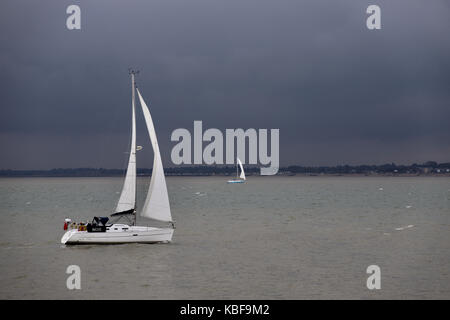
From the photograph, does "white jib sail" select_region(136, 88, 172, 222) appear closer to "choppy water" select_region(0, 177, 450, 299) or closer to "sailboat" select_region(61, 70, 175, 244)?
"sailboat" select_region(61, 70, 175, 244)

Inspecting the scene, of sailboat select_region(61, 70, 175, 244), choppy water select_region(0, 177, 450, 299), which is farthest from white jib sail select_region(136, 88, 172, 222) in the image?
choppy water select_region(0, 177, 450, 299)

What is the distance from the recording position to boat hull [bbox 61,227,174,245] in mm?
42116

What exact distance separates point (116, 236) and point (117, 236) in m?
0.08

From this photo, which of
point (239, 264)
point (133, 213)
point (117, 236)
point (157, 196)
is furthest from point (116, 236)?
point (239, 264)

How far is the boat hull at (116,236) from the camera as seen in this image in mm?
42116

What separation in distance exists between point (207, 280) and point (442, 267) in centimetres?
1707

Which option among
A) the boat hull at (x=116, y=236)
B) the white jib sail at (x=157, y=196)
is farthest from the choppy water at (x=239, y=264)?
the white jib sail at (x=157, y=196)

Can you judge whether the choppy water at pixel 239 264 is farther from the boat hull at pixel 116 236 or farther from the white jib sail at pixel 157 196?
the white jib sail at pixel 157 196

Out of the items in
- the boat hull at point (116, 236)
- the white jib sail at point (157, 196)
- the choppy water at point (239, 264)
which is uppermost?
the white jib sail at point (157, 196)

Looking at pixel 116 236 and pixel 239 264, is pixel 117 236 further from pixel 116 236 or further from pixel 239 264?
pixel 239 264

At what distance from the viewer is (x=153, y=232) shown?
43344 mm

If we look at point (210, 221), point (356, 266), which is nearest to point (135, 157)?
point (356, 266)

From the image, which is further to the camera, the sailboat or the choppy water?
the sailboat
